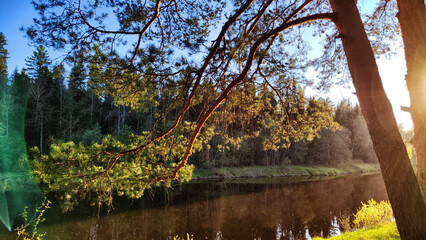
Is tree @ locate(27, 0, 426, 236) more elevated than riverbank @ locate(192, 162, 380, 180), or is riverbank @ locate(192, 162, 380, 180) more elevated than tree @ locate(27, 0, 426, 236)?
tree @ locate(27, 0, 426, 236)

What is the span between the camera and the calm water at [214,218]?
9406 millimetres

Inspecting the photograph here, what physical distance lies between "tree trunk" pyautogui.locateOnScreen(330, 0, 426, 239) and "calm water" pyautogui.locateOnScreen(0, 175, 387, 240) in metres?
5.00

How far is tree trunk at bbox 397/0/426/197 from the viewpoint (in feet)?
8.58

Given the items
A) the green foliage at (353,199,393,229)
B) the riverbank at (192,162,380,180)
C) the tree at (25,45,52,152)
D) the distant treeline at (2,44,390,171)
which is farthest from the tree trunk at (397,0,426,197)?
the tree at (25,45,52,152)

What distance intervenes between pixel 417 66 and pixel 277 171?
30.8 m

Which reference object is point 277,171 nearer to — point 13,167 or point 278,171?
point 278,171

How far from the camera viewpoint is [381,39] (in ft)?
16.8

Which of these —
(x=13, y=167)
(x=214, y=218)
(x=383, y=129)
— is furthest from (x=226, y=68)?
(x=13, y=167)

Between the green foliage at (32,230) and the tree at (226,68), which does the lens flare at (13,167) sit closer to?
the green foliage at (32,230)

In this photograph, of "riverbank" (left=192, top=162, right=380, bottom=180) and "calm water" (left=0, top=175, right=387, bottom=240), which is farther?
"riverbank" (left=192, top=162, right=380, bottom=180)

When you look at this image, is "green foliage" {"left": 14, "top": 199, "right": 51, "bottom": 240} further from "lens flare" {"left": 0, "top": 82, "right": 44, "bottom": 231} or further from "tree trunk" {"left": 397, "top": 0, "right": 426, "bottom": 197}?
"tree trunk" {"left": 397, "top": 0, "right": 426, "bottom": 197}

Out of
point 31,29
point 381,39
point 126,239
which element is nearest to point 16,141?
point 126,239

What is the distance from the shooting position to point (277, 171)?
31656 mm

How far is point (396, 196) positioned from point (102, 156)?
416 cm
